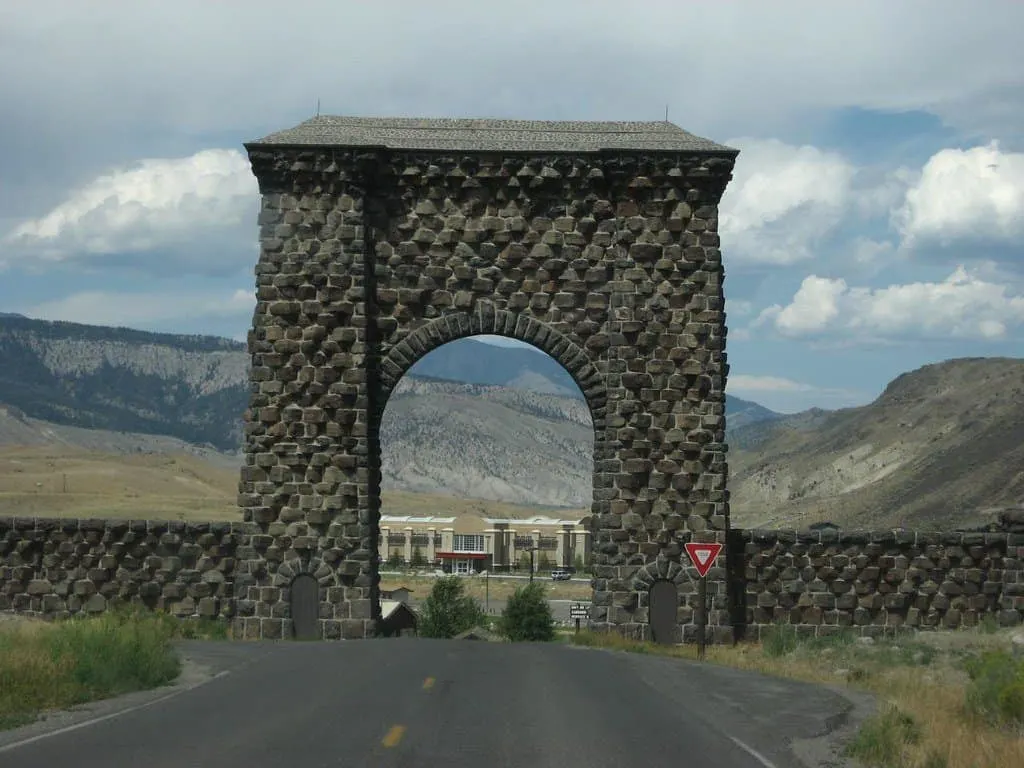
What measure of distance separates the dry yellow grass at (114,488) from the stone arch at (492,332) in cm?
7404

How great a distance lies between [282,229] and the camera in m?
28.6

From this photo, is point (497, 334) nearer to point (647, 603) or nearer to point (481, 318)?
point (481, 318)

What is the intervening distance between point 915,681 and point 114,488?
134 meters

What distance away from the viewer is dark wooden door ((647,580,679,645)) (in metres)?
28.2

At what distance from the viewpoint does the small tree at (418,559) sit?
137 m

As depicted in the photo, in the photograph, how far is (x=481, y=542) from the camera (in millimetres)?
139750

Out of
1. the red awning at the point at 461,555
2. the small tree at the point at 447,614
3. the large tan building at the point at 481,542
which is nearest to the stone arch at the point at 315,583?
the small tree at the point at 447,614

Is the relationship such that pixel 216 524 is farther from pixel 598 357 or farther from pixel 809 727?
pixel 809 727

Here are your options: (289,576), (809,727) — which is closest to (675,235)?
(289,576)

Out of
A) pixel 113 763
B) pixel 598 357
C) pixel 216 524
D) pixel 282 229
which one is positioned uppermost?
pixel 282 229

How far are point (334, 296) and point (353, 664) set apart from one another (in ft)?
30.9

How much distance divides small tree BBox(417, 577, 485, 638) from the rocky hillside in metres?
22.3

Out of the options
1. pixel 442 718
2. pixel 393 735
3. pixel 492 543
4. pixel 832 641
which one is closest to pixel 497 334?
pixel 832 641

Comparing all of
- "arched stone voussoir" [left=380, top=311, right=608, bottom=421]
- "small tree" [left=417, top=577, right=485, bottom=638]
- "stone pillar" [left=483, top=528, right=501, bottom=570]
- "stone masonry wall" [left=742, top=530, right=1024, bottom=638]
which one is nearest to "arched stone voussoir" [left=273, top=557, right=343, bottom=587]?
"arched stone voussoir" [left=380, top=311, right=608, bottom=421]
